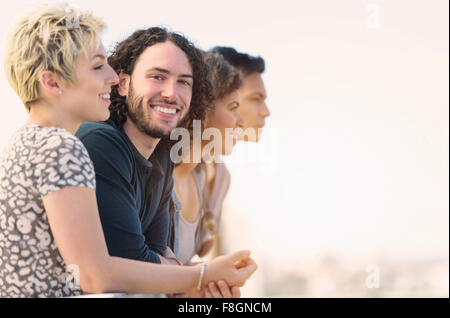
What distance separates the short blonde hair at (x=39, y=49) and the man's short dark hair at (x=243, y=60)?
6.44ft

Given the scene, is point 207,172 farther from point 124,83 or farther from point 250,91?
point 124,83

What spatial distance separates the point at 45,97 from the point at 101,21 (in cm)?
28

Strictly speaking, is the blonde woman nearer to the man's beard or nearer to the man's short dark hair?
the man's beard

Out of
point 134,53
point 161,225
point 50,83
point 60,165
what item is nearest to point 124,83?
point 134,53

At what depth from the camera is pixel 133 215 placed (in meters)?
1.70

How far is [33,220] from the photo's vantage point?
1.37 metres

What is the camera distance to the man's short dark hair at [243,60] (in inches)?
136

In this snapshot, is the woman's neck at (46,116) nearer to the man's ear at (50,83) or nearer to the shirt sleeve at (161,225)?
the man's ear at (50,83)

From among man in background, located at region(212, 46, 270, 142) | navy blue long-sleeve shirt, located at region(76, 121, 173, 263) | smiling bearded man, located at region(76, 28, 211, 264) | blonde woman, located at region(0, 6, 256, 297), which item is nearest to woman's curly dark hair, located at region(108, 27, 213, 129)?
smiling bearded man, located at region(76, 28, 211, 264)

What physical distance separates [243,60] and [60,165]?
7.49 ft

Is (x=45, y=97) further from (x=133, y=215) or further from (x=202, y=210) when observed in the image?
(x=202, y=210)

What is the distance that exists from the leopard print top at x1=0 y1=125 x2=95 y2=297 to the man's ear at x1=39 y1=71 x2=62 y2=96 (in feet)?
0.44
